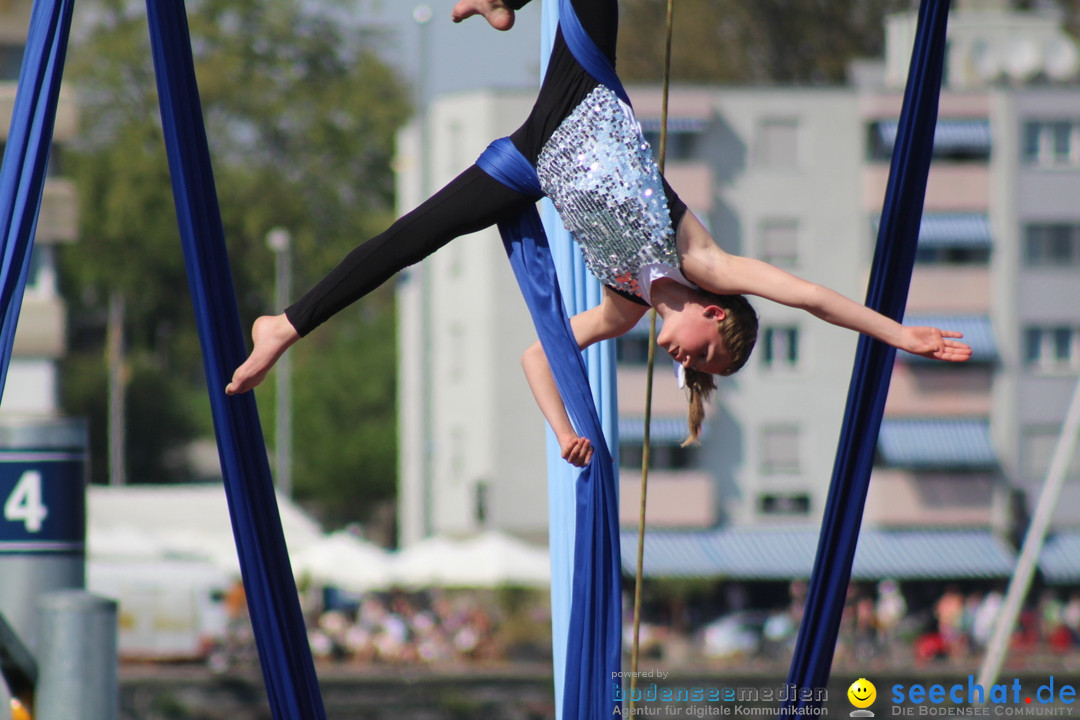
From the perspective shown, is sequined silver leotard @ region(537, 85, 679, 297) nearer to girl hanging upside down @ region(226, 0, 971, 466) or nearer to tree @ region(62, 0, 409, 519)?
girl hanging upside down @ region(226, 0, 971, 466)

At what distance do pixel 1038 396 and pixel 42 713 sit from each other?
34622 mm

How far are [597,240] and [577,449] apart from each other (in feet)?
1.88

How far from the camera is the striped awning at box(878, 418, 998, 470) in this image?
118ft

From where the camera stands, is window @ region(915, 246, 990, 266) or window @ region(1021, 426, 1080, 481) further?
window @ region(915, 246, 990, 266)

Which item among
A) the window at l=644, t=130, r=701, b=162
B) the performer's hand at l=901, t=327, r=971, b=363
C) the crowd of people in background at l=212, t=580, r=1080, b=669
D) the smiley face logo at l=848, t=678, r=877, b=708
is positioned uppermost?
the window at l=644, t=130, r=701, b=162

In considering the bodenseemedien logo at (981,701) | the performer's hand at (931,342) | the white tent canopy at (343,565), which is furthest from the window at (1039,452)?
the performer's hand at (931,342)

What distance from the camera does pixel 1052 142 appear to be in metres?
37.2

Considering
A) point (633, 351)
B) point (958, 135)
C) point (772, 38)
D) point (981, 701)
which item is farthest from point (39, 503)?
point (772, 38)

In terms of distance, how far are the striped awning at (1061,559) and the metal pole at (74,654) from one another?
109 feet

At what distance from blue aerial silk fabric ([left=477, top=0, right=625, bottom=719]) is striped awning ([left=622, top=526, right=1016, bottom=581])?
30188 millimetres

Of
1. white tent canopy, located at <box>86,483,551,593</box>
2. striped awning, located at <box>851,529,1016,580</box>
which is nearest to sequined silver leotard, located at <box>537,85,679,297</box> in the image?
white tent canopy, located at <box>86,483,551,593</box>

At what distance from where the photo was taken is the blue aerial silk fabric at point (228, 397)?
457 cm

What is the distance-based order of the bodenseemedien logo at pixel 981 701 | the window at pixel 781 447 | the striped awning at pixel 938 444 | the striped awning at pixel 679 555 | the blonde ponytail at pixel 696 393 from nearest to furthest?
the blonde ponytail at pixel 696 393, the bodenseemedien logo at pixel 981 701, the striped awning at pixel 679 555, the striped awning at pixel 938 444, the window at pixel 781 447

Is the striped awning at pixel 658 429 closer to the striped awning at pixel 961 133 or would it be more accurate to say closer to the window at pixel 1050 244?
the striped awning at pixel 961 133
